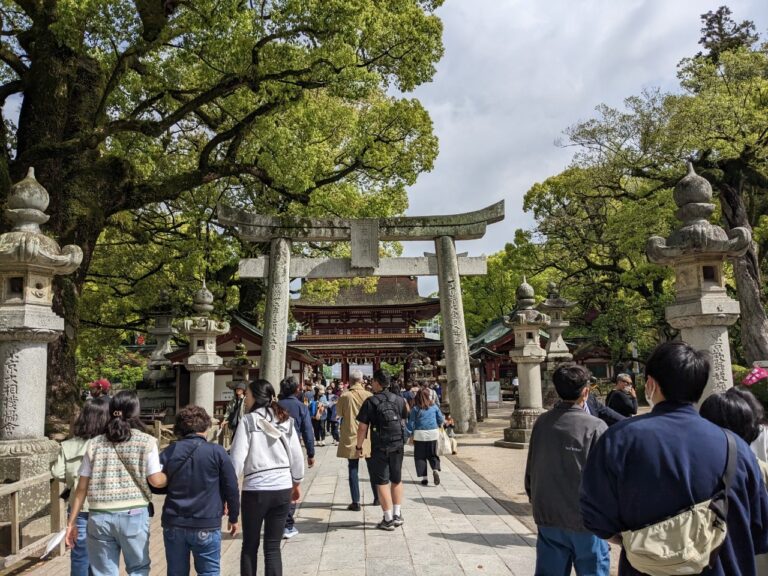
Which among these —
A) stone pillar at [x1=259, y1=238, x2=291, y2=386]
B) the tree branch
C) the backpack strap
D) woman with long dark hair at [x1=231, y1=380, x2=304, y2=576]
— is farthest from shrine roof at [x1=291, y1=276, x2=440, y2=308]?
the backpack strap

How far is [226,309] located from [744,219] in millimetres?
16846

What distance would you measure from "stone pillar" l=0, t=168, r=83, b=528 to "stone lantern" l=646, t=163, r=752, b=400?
25.3 feet

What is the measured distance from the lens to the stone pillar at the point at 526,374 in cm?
1328

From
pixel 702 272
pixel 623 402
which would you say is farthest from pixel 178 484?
pixel 702 272

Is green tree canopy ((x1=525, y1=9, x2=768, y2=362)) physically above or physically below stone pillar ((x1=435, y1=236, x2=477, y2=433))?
above

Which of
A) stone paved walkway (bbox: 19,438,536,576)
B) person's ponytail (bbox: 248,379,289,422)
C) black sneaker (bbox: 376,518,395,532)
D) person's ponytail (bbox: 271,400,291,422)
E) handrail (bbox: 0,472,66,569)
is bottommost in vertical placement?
stone paved walkway (bbox: 19,438,536,576)

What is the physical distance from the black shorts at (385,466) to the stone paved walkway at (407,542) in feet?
1.72

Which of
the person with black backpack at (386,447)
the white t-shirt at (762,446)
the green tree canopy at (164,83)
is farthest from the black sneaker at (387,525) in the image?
the green tree canopy at (164,83)

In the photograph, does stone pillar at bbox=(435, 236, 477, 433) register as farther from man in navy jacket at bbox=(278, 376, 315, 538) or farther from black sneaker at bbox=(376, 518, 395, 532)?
black sneaker at bbox=(376, 518, 395, 532)

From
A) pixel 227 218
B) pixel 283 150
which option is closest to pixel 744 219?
pixel 283 150

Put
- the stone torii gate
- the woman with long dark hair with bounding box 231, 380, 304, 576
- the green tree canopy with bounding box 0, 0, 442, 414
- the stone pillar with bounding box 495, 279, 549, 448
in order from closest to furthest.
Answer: the woman with long dark hair with bounding box 231, 380, 304, 576
the green tree canopy with bounding box 0, 0, 442, 414
the stone pillar with bounding box 495, 279, 549, 448
the stone torii gate

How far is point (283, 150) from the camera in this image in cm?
1211

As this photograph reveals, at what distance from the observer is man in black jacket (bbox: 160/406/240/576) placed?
350cm

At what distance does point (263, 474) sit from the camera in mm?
4117
